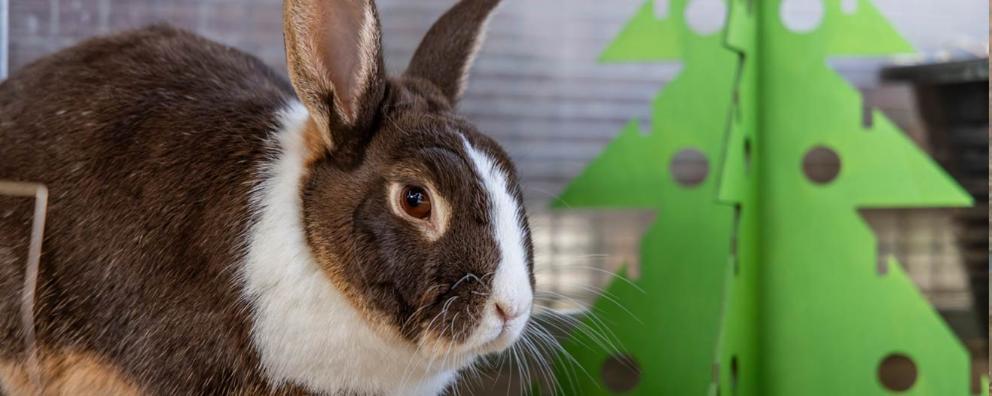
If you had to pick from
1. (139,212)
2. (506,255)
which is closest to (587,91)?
(506,255)

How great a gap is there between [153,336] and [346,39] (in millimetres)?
446

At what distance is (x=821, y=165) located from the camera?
176 centimetres

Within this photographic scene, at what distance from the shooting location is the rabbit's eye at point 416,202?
1273mm

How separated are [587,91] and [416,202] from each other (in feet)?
2.49

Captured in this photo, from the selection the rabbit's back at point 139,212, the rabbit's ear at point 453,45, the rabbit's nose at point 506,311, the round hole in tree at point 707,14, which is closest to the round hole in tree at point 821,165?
the round hole in tree at point 707,14

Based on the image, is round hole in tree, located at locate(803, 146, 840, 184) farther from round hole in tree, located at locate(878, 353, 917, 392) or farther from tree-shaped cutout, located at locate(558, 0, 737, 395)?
round hole in tree, located at locate(878, 353, 917, 392)

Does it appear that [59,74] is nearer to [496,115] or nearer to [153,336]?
[153,336]

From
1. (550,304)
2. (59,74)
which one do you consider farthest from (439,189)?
(59,74)

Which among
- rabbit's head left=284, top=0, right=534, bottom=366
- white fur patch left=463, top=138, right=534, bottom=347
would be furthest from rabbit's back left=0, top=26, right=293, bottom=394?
white fur patch left=463, top=138, right=534, bottom=347

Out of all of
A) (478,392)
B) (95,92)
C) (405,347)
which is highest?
(95,92)

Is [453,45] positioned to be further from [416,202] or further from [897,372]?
[897,372]

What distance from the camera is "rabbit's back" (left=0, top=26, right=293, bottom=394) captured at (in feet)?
4.32

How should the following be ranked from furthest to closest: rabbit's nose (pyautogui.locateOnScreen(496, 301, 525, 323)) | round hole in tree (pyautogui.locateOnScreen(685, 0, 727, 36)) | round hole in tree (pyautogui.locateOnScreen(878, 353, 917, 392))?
round hole in tree (pyautogui.locateOnScreen(685, 0, 727, 36)) < round hole in tree (pyautogui.locateOnScreen(878, 353, 917, 392)) < rabbit's nose (pyautogui.locateOnScreen(496, 301, 525, 323))

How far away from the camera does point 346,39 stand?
132cm
